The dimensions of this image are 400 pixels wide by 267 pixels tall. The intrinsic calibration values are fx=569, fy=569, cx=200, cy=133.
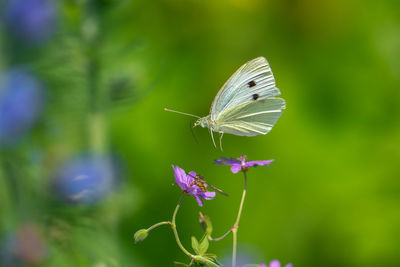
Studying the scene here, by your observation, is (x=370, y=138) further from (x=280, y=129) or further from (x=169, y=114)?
(x=169, y=114)

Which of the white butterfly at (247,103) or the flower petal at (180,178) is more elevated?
the white butterfly at (247,103)

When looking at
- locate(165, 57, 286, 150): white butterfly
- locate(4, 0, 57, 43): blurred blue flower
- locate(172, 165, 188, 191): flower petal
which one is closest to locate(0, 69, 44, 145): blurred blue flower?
locate(4, 0, 57, 43): blurred blue flower

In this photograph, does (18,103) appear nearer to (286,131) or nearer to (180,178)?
(180,178)

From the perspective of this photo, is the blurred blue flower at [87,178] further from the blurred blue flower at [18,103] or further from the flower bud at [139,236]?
the flower bud at [139,236]

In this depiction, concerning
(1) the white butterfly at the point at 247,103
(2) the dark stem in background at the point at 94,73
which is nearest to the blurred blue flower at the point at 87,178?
(2) the dark stem in background at the point at 94,73

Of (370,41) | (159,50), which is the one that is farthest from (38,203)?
(370,41)
